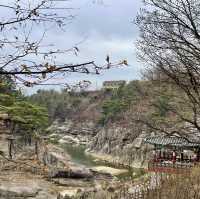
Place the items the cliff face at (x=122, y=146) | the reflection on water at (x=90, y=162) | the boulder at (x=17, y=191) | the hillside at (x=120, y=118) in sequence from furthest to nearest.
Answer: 1. the cliff face at (x=122, y=146)
2. the reflection on water at (x=90, y=162)
3. the boulder at (x=17, y=191)
4. the hillside at (x=120, y=118)

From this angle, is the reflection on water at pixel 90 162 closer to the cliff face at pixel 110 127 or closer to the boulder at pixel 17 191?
the cliff face at pixel 110 127

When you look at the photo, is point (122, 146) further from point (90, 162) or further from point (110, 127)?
point (110, 127)

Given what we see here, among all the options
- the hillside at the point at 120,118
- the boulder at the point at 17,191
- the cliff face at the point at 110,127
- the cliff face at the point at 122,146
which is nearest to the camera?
the hillside at the point at 120,118

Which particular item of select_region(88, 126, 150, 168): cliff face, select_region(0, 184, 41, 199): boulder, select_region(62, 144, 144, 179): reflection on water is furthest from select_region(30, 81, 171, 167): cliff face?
select_region(0, 184, 41, 199): boulder

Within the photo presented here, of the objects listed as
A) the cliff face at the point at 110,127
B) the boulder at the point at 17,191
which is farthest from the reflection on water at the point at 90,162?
the boulder at the point at 17,191

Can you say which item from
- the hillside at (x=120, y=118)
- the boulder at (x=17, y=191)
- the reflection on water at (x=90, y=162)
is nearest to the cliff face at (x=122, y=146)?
the hillside at (x=120, y=118)

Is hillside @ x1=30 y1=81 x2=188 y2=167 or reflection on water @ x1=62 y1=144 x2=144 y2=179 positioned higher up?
hillside @ x1=30 y1=81 x2=188 y2=167

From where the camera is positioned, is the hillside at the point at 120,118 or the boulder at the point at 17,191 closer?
the hillside at the point at 120,118

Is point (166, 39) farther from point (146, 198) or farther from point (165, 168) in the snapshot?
point (165, 168)

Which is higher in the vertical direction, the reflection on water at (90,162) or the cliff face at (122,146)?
the cliff face at (122,146)

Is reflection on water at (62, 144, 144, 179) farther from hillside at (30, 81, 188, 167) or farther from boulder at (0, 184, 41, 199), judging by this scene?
boulder at (0, 184, 41, 199)

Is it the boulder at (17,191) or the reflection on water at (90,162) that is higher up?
the boulder at (17,191)

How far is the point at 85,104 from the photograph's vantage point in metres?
101

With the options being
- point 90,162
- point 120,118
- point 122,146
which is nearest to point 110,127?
point 120,118
